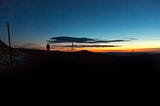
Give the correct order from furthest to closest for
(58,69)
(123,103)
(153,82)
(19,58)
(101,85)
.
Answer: (19,58), (58,69), (153,82), (101,85), (123,103)

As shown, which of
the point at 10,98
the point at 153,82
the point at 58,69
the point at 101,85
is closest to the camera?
the point at 10,98

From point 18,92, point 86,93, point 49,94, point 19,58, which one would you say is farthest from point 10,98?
point 19,58

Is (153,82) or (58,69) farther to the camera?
(58,69)

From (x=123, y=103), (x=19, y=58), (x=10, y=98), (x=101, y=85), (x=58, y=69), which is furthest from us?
(x=19, y=58)

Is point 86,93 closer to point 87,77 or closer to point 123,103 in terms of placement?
point 123,103

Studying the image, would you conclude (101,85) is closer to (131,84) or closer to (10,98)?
(131,84)

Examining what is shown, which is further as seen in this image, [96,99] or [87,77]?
[87,77]

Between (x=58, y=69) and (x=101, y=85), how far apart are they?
8969 millimetres

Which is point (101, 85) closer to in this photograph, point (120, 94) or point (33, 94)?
point (120, 94)

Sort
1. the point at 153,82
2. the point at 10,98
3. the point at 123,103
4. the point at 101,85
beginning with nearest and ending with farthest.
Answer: the point at 123,103 → the point at 10,98 → the point at 101,85 → the point at 153,82

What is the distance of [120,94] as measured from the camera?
21.7 metres

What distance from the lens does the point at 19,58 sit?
126 ft

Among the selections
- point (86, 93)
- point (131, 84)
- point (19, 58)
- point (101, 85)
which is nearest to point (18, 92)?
point (86, 93)

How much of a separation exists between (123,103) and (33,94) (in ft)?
23.2
